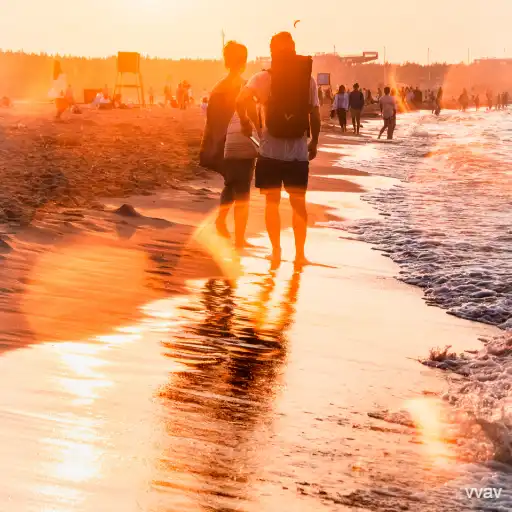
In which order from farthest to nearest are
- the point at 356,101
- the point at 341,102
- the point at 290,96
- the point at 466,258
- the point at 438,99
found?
the point at 438,99
the point at 341,102
the point at 356,101
the point at 466,258
the point at 290,96

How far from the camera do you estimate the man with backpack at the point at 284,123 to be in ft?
24.5

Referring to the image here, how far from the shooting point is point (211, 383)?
4156mm

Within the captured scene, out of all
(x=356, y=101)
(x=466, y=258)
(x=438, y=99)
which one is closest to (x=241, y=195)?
(x=466, y=258)

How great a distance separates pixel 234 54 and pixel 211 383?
14.7ft

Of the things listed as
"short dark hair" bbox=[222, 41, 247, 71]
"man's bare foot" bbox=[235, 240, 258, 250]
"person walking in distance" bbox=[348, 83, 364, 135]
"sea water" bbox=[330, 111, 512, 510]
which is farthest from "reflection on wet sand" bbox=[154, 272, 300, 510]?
"person walking in distance" bbox=[348, 83, 364, 135]

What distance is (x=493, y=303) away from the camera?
664cm

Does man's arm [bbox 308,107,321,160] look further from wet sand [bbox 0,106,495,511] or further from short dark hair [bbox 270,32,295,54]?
wet sand [bbox 0,106,495,511]

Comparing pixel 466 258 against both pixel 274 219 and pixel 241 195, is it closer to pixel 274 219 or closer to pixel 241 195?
→ pixel 274 219

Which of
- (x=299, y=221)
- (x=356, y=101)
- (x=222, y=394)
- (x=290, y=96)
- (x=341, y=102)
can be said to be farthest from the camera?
(x=341, y=102)

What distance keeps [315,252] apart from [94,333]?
12.9 ft

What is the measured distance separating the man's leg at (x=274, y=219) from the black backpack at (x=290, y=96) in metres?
0.49

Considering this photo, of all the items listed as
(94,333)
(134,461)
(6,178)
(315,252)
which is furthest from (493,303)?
(6,178)

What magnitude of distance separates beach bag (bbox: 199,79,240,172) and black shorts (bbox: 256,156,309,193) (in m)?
0.73

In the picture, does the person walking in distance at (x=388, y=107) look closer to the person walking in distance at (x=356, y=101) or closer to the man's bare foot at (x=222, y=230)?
the person walking in distance at (x=356, y=101)
